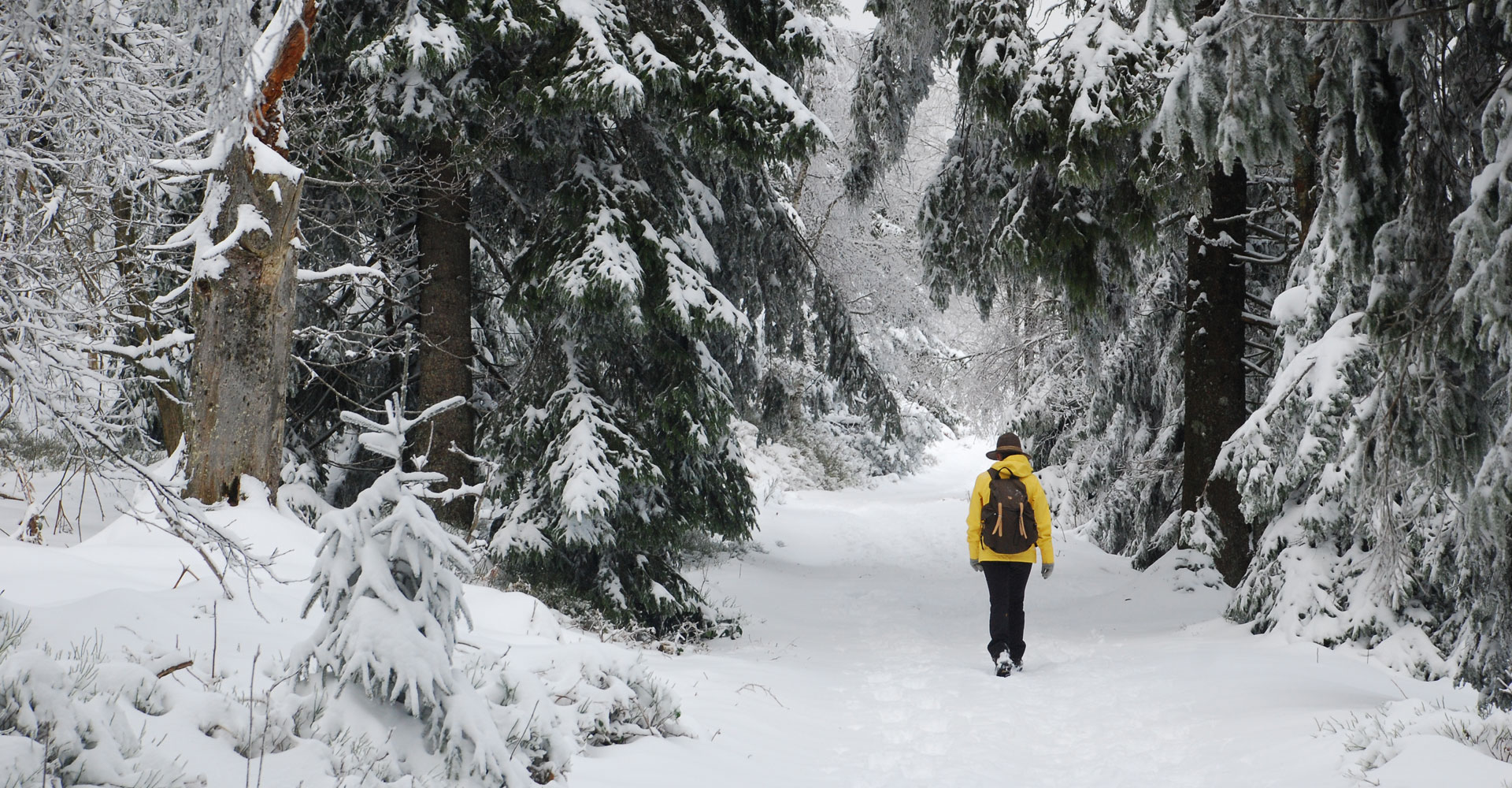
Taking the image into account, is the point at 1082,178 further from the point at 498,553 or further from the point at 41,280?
the point at 41,280

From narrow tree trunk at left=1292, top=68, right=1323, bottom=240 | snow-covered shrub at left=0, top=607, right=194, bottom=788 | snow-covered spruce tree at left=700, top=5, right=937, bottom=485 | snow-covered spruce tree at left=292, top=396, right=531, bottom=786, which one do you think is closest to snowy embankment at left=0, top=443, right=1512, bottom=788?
snow-covered shrub at left=0, top=607, right=194, bottom=788

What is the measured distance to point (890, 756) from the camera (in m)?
5.26

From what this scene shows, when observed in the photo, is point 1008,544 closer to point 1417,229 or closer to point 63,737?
point 1417,229

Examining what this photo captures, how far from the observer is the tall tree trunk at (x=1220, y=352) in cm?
934

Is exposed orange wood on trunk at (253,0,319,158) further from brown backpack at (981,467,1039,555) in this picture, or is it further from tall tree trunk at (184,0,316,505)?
brown backpack at (981,467,1039,555)

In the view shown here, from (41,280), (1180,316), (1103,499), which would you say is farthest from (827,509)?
(41,280)

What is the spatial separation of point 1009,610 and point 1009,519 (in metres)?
0.68

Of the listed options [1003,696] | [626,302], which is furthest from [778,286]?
[1003,696]

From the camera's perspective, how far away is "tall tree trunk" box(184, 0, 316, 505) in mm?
5648

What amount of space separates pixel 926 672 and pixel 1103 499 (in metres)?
7.00

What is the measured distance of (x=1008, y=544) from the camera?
7.54m

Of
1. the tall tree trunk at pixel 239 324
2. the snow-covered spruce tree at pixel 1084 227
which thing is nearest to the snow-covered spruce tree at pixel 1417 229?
the snow-covered spruce tree at pixel 1084 227

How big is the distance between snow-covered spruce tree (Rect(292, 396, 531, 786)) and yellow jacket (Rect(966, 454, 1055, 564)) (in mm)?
4988

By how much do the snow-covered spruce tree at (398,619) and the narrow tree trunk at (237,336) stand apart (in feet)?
9.56
